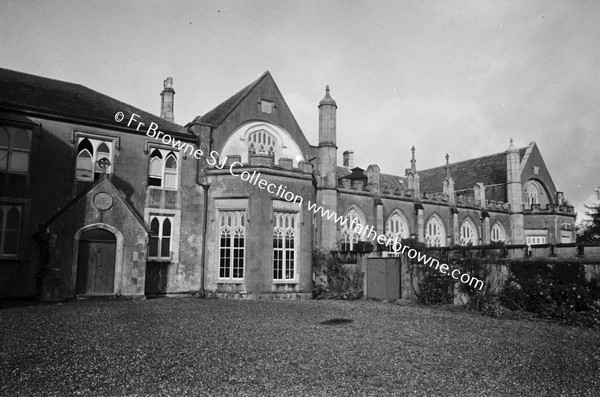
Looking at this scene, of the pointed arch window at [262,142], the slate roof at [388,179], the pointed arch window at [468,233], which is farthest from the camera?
the slate roof at [388,179]

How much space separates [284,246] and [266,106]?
8392 mm

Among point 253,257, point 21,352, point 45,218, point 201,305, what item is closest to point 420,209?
point 253,257

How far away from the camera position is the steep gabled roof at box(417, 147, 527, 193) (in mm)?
39906

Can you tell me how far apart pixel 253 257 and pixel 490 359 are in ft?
40.4

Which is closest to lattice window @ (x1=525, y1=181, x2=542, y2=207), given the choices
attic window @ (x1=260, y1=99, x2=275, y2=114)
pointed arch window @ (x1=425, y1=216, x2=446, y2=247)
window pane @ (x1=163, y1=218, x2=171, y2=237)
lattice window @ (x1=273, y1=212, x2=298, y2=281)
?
pointed arch window @ (x1=425, y1=216, x2=446, y2=247)

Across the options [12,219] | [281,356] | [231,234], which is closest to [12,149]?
[12,219]

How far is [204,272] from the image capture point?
20000mm

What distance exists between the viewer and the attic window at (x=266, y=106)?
80.6 ft

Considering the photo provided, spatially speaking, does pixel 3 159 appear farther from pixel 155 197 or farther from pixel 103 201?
pixel 155 197

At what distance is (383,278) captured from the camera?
19.8 meters

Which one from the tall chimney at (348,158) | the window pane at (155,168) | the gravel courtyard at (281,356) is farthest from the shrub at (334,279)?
the tall chimney at (348,158)

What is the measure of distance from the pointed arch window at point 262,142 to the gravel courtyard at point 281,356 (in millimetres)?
12360

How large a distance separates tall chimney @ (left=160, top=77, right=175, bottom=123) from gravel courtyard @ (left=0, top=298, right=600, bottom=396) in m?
17.0

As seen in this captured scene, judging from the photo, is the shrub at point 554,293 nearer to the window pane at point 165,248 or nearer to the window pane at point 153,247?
the window pane at point 165,248
